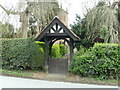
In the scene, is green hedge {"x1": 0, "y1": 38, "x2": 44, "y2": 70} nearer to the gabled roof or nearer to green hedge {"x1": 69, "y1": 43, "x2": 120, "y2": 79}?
the gabled roof

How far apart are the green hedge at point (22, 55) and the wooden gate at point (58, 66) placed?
0.67 metres

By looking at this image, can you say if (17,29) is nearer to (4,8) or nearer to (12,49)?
(4,8)

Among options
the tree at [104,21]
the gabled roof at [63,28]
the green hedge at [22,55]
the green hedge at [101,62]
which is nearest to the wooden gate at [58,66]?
the green hedge at [22,55]

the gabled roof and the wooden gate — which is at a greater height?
the gabled roof

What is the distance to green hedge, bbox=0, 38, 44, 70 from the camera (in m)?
7.47

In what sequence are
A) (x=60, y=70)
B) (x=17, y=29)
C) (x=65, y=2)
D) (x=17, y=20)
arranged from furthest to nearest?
(x=17, y=29) → (x=17, y=20) → (x=65, y=2) → (x=60, y=70)

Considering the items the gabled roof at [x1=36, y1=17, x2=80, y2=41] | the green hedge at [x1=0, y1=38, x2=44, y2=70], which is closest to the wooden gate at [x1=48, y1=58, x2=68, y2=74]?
the green hedge at [x1=0, y1=38, x2=44, y2=70]

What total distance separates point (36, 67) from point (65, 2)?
6.15m

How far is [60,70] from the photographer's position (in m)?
7.43

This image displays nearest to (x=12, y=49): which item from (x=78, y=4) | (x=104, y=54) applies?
(x=104, y=54)

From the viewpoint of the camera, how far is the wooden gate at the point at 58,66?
7405 mm

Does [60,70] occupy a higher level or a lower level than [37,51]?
lower

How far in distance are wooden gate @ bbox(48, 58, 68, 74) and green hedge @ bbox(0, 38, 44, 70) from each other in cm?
67

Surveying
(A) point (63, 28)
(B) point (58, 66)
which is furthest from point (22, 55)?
(A) point (63, 28)
